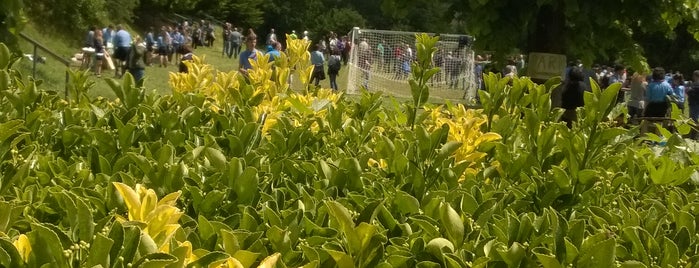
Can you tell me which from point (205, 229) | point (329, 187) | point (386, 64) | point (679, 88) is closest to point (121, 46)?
point (386, 64)

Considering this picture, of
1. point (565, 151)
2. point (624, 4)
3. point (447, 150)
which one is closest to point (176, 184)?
point (447, 150)

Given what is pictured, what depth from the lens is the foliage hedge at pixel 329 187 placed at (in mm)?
1276

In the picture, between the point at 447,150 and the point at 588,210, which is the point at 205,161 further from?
the point at 588,210

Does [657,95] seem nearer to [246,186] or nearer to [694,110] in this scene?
[694,110]

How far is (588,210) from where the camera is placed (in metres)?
1.89

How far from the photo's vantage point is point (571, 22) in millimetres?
6754

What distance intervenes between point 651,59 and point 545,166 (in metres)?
40.4

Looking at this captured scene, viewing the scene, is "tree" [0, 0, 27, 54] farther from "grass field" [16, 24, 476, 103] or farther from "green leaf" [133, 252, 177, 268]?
"grass field" [16, 24, 476, 103]

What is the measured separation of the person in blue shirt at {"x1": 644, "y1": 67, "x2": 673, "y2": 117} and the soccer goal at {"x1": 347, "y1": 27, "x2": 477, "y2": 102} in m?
7.58

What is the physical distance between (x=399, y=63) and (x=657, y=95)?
10406 millimetres

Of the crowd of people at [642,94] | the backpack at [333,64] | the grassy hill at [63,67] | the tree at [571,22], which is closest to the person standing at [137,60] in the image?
the grassy hill at [63,67]

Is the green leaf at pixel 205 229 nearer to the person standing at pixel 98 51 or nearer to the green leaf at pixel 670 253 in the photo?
the green leaf at pixel 670 253

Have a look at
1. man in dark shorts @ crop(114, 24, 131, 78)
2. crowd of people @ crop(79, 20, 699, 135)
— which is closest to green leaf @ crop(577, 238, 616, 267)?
crowd of people @ crop(79, 20, 699, 135)

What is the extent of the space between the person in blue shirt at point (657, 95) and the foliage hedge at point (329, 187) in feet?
33.0
